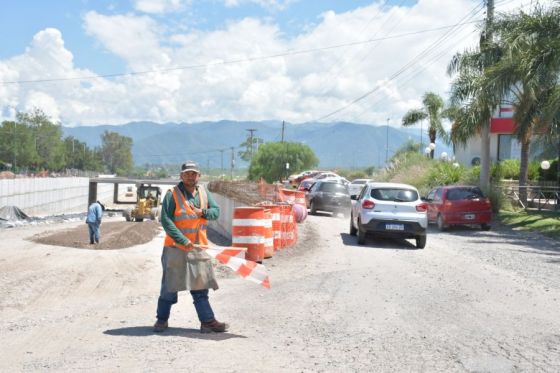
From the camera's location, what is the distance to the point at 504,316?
9039 millimetres

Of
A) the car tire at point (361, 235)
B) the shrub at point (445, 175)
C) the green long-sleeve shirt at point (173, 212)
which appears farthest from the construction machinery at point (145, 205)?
the green long-sleeve shirt at point (173, 212)

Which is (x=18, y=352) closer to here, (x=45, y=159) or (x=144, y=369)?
(x=144, y=369)

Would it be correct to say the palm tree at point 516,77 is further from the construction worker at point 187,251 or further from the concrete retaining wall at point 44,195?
the concrete retaining wall at point 44,195

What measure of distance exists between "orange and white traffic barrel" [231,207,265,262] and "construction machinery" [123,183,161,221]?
92.6 ft

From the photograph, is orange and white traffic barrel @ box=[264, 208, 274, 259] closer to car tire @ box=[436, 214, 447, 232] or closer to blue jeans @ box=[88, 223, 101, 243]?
blue jeans @ box=[88, 223, 101, 243]

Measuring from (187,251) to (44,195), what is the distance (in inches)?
2563

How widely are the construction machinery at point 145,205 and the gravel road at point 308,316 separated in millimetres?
25119

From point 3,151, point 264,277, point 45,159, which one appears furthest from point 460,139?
point 45,159

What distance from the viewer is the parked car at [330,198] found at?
30688mm

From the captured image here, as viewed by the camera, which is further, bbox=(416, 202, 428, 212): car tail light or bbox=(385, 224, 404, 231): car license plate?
bbox=(416, 202, 428, 212): car tail light

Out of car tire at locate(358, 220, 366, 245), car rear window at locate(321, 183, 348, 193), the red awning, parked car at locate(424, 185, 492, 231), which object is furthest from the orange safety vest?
the red awning

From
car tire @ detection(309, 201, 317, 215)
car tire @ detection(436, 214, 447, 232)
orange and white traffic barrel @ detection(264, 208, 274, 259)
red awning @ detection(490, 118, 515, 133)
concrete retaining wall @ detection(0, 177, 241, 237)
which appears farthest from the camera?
concrete retaining wall @ detection(0, 177, 241, 237)

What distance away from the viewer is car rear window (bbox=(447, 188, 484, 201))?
24547 millimetres

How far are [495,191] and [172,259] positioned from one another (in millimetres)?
25162
